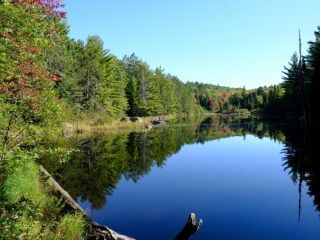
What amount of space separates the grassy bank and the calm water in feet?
Answer: 5.62

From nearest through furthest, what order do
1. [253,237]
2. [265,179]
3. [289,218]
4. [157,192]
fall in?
1. [253,237]
2. [289,218]
3. [157,192]
4. [265,179]

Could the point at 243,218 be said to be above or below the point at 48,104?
below

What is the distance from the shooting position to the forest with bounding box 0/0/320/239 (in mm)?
5121

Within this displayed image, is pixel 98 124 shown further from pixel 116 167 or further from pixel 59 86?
pixel 116 167

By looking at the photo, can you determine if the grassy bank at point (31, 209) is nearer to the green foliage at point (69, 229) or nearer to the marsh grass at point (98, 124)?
the green foliage at point (69, 229)

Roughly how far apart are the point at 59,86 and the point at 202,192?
28346mm

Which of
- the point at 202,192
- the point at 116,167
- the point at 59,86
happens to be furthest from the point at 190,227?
the point at 59,86

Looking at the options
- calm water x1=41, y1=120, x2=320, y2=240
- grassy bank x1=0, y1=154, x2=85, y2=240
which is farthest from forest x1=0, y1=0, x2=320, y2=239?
calm water x1=41, y1=120, x2=320, y2=240

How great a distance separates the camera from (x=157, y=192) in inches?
422

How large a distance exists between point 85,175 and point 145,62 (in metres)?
56.1

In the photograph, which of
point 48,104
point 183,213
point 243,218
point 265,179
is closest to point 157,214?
point 183,213

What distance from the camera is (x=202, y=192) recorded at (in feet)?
34.6

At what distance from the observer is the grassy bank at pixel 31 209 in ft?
13.8

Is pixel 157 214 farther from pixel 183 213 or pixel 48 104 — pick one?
pixel 48 104
